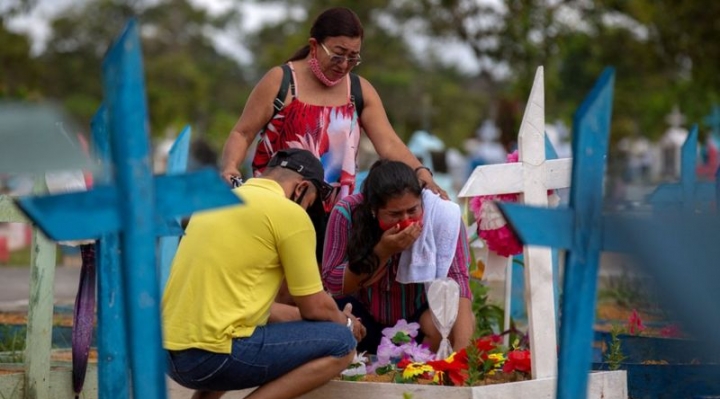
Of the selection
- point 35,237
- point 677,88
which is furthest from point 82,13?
point 35,237

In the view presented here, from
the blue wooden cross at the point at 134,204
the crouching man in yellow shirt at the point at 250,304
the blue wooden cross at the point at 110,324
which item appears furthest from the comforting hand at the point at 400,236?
the blue wooden cross at the point at 134,204

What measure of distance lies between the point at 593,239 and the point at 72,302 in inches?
273

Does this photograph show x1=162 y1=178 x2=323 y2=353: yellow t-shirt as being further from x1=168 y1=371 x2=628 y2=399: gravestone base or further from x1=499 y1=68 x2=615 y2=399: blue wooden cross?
x1=499 y1=68 x2=615 y2=399: blue wooden cross

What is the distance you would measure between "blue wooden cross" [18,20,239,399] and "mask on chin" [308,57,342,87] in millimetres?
2653

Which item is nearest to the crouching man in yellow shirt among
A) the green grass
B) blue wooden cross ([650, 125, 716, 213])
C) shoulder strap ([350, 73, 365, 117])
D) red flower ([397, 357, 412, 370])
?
red flower ([397, 357, 412, 370])

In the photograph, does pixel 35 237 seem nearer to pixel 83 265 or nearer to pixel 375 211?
pixel 83 265

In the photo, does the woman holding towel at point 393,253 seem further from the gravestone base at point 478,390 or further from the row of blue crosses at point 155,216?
the row of blue crosses at point 155,216

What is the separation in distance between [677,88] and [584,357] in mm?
37906

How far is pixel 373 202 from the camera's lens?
5.60m

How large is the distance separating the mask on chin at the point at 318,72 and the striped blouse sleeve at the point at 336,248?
1.99 ft

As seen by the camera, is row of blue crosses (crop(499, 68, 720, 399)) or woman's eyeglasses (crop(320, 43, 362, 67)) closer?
row of blue crosses (crop(499, 68, 720, 399))

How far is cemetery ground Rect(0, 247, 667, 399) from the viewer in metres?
5.81

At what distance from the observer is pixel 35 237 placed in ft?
18.2

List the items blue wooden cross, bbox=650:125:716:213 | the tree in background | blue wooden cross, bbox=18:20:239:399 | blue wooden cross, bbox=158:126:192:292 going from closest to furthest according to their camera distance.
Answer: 1. blue wooden cross, bbox=18:20:239:399
2. blue wooden cross, bbox=158:126:192:292
3. blue wooden cross, bbox=650:125:716:213
4. the tree in background
